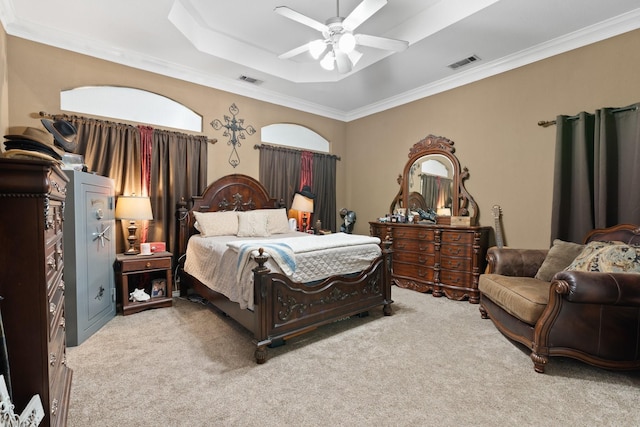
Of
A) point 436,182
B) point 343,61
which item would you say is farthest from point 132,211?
point 436,182

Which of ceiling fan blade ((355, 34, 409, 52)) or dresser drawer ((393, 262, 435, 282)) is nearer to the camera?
ceiling fan blade ((355, 34, 409, 52))

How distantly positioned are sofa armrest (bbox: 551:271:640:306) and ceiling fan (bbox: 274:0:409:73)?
2307 millimetres

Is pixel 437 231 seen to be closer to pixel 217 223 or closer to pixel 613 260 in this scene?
pixel 613 260

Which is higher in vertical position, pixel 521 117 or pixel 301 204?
pixel 521 117

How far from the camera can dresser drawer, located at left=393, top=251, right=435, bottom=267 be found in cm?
401

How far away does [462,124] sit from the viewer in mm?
4090

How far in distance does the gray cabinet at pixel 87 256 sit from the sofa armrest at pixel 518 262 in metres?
3.87

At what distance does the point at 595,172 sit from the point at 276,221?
365cm

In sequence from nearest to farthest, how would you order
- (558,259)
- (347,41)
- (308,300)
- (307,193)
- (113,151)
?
(347,41)
(308,300)
(558,259)
(113,151)
(307,193)

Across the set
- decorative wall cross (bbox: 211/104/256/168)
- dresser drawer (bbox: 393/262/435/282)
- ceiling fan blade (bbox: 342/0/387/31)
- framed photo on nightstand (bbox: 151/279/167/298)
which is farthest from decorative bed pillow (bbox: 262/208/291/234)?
ceiling fan blade (bbox: 342/0/387/31)

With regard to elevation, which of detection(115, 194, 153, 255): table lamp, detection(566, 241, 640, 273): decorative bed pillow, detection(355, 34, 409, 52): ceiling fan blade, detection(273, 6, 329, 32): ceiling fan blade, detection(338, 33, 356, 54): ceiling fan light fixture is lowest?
detection(566, 241, 640, 273): decorative bed pillow

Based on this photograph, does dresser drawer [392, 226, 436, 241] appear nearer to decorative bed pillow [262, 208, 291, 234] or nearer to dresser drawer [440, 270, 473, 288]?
dresser drawer [440, 270, 473, 288]

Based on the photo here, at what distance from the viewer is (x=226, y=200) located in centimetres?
426

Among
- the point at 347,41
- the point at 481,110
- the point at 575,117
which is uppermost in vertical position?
the point at 347,41
